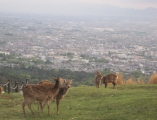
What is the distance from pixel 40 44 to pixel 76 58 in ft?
65.7

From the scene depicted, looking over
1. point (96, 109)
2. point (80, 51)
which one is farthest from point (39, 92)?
point (80, 51)

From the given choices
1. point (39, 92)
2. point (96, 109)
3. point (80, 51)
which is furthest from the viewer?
point (80, 51)

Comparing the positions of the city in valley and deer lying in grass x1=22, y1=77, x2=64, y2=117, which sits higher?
deer lying in grass x1=22, y1=77, x2=64, y2=117

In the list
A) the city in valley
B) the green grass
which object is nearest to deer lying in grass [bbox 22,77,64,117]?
the green grass

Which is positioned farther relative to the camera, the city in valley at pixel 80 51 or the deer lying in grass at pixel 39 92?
the city in valley at pixel 80 51

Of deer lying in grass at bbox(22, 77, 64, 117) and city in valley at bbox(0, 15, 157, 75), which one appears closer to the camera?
deer lying in grass at bbox(22, 77, 64, 117)

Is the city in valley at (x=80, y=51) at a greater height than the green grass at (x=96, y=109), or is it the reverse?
the green grass at (x=96, y=109)

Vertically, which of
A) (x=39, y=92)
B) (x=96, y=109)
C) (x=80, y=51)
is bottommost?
(x=80, y=51)

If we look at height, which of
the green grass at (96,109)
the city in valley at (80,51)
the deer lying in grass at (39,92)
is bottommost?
the city in valley at (80,51)

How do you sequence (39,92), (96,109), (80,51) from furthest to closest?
(80,51), (96,109), (39,92)

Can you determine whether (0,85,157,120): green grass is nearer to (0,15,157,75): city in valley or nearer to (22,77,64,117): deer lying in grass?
(22,77,64,117): deer lying in grass

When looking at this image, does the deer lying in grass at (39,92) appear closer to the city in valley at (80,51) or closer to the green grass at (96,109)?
the green grass at (96,109)

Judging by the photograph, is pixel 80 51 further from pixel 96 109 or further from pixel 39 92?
pixel 39 92

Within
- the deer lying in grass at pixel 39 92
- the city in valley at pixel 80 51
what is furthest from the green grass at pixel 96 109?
the city in valley at pixel 80 51
